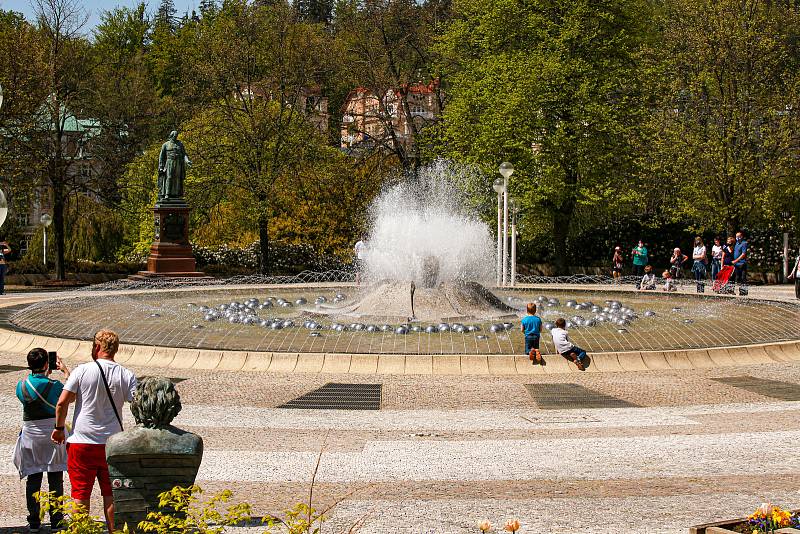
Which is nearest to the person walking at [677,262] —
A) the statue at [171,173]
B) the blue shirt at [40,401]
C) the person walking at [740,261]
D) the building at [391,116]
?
the person walking at [740,261]

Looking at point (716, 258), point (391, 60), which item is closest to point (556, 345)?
point (716, 258)

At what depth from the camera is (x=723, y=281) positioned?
32312 mm

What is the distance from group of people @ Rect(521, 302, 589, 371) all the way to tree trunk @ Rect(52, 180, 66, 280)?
31823 mm

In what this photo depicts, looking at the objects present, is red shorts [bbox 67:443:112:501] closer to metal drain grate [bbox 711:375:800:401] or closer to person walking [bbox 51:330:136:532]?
person walking [bbox 51:330:136:532]

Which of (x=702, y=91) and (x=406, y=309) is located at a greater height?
(x=702, y=91)

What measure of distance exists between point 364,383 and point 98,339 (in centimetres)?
809

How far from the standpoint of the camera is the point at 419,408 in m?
13.4

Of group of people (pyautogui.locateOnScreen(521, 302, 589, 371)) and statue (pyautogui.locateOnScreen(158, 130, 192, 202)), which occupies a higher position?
statue (pyautogui.locateOnScreen(158, 130, 192, 202))

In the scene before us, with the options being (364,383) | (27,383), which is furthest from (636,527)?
(364,383)

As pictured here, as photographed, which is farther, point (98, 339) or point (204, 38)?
point (204, 38)

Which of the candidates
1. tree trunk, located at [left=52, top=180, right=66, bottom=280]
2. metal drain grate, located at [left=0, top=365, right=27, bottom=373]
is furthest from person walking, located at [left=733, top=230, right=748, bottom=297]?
tree trunk, located at [left=52, top=180, right=66, bottom=280]

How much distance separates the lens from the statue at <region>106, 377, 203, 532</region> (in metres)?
6.85

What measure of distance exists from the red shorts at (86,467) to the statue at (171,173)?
3424 centimetres

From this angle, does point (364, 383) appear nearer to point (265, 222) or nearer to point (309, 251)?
point (265, 222)
